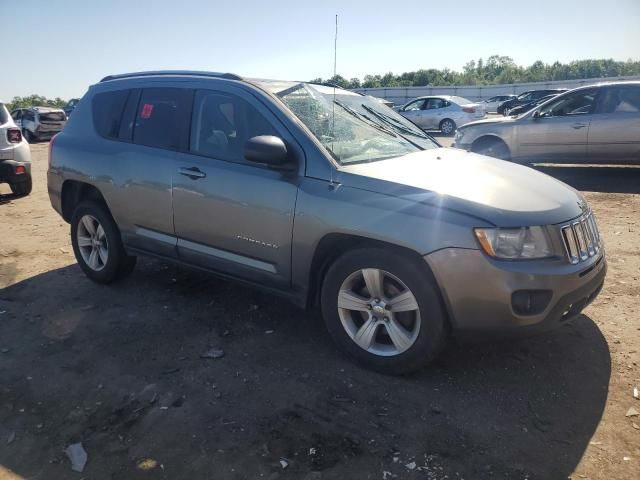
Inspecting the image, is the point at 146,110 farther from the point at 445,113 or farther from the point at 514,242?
the point at 445,113

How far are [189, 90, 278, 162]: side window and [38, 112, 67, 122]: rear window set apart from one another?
69.0 feet

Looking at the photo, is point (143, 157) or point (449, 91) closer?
point (143, 157)

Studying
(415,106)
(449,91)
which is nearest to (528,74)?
(449,91)

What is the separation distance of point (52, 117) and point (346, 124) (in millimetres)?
22058

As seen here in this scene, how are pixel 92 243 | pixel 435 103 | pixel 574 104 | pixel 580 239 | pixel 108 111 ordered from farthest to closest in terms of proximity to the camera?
pixel 435 103, pixel 574 104, pixel 92 243, pixel 108 111, pixel 580 239

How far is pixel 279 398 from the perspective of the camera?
303 cm

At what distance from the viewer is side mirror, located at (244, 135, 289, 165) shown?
10.7 ft

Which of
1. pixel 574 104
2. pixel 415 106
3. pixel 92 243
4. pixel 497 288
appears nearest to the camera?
pixel 497 288

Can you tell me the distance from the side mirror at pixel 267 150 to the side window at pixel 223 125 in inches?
10.4

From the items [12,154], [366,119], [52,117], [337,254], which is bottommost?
[337,254]

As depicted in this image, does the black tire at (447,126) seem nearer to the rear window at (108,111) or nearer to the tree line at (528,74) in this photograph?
the rear window at (108,111)

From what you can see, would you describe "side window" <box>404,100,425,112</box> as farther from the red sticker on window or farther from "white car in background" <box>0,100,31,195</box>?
the red sticker on window

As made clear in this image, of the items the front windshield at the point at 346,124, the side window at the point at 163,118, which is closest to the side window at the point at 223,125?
the side window at the point at 163,118

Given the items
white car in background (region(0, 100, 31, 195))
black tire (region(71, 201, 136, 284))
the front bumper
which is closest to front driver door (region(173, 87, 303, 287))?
black tire (region(71, 201, 136, 284))
